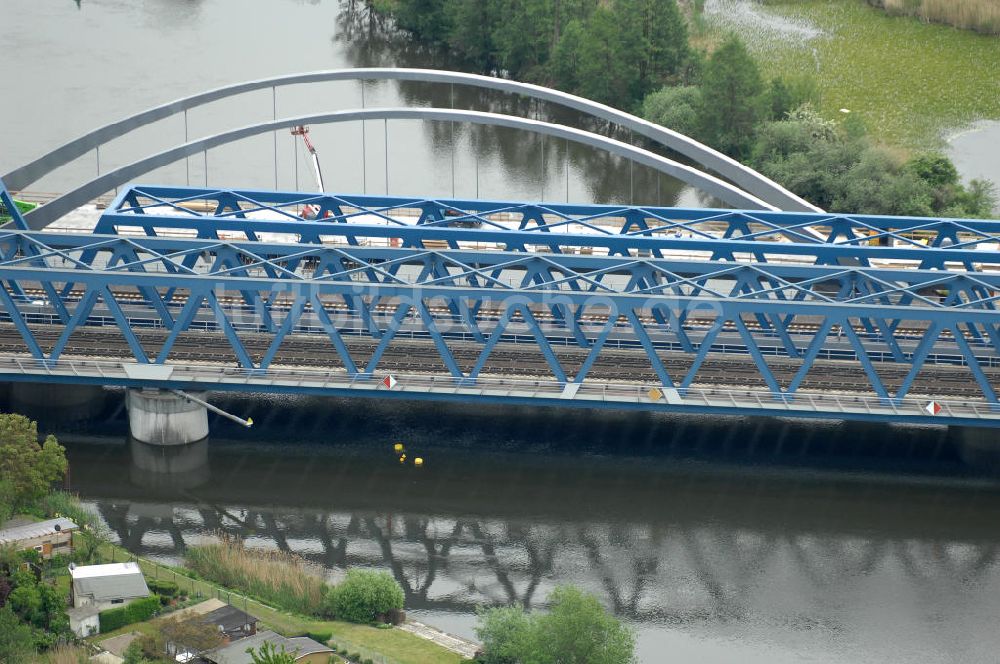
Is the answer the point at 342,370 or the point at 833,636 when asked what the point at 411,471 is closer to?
the point at 342,370

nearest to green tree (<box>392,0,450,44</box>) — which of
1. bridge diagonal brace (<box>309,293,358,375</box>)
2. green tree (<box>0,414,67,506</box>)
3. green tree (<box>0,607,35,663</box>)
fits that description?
bridge diagonal brace (<box>309,293,358,375</box>)

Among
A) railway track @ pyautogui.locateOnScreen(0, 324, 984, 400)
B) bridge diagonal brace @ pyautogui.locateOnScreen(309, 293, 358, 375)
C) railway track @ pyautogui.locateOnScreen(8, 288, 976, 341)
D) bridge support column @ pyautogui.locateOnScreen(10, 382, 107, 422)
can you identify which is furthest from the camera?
railway track @ pyautogui.locateOnScreen(8, 288, 976, 341)

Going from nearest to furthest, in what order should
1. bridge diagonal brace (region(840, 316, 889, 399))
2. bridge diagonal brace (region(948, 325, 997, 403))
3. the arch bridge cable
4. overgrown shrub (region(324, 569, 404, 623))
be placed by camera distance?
overgrown shrub (region(324, 569, 404, 623)), bridge diagonal brace (region(840, 316, 889, 399)), bridge diagonal brace (region(948, 325, 997, 403)), the arch bridge cable

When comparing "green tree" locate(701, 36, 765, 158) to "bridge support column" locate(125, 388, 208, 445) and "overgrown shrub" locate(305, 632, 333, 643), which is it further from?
"overgrown shrub" locate(305, 632, 333, 643)

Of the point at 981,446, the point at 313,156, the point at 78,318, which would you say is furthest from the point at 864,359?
the point at 313,156

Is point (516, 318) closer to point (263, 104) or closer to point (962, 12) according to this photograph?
point (263, 104)

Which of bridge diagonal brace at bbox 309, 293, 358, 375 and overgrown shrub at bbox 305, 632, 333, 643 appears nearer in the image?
overgrown shrub at bbox 305, 632, 333, 643
